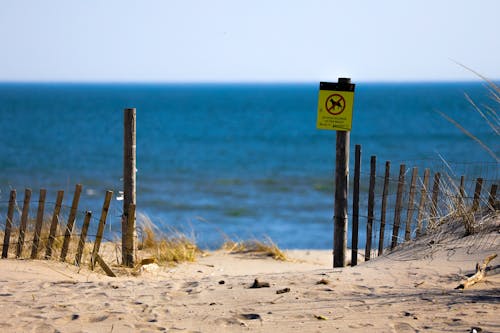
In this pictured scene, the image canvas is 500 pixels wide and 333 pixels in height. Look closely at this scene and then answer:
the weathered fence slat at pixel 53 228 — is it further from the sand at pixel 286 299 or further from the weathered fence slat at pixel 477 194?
the weathered fence slat at pixel 477 194

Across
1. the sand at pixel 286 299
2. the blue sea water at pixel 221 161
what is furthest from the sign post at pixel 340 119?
the blue sea water at pixel 221 161

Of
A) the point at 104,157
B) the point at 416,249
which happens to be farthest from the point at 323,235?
the point at 104,157

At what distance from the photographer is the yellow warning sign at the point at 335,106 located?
727 centimetres

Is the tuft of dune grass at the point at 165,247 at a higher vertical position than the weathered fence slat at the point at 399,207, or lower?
lower

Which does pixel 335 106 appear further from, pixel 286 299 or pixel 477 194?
pixel 286 299

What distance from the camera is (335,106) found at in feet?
24.0

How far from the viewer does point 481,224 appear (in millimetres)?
7102

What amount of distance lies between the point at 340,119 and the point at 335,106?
0.14 meters

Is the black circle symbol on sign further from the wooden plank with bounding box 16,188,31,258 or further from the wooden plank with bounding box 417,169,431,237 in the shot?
the wooden plank with bounding box 16,188,31,258

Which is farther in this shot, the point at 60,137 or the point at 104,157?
the point at 60,137

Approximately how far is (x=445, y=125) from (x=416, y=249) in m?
45.3

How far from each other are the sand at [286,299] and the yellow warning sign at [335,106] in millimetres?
1355

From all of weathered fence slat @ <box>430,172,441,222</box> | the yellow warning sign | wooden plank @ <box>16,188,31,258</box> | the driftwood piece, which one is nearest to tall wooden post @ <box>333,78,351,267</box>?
the yellow warning sign

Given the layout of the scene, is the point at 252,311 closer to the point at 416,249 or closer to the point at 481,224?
the point at 416,249
